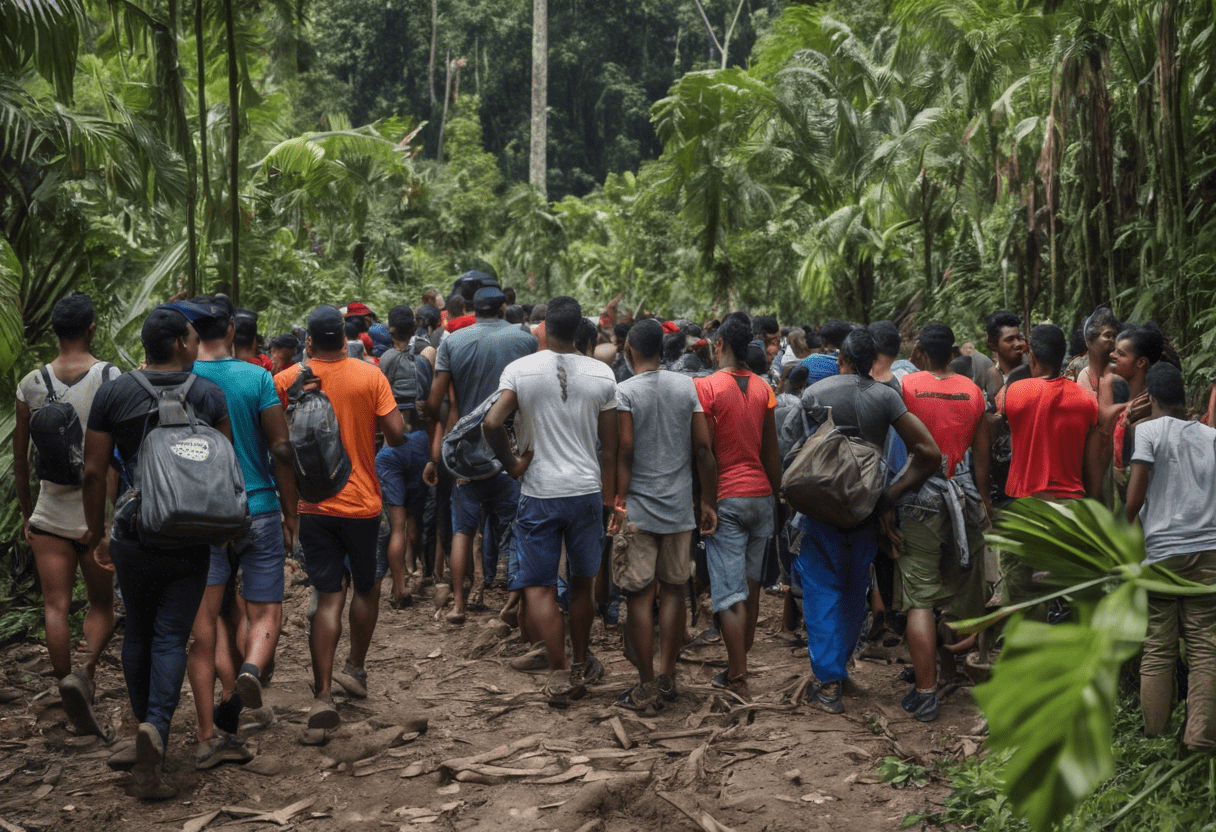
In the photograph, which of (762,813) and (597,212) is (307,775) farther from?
(597,212)

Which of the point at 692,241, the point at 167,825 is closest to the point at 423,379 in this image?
the point at 167,825

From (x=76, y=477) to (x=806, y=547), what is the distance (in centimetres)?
387

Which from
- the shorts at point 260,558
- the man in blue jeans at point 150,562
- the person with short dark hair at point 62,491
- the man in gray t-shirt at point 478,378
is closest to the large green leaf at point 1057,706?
the man in blue jeans at point 150,562

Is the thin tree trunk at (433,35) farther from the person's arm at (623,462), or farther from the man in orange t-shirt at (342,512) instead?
the person's arm at (623,462)

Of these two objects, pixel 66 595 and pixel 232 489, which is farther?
pixel 66 595

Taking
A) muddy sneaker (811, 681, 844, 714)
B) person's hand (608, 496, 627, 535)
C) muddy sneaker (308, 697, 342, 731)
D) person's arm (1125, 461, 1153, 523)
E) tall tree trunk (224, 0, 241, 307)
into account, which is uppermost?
tall tree trunk (224, 0, 241, 307)

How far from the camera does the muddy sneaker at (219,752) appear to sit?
5453mm

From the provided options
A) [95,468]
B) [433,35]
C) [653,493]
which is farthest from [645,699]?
[433,35]

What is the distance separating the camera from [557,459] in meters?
6.38

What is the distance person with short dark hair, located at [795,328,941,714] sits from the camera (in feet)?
20.2

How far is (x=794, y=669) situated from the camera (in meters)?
7.26

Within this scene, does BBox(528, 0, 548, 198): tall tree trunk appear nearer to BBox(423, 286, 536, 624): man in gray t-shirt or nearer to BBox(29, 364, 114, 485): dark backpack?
BBox(423, 286, 536, 624): man in gray t-shirt

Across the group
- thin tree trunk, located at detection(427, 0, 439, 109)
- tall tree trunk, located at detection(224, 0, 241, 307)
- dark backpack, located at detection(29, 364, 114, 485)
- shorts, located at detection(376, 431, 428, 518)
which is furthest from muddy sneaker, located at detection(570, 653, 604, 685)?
thin tree trunk, located at detection(427, 0, 439, 109)

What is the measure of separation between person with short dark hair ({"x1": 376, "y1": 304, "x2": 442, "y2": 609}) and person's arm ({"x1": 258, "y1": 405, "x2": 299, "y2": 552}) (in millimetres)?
2701
